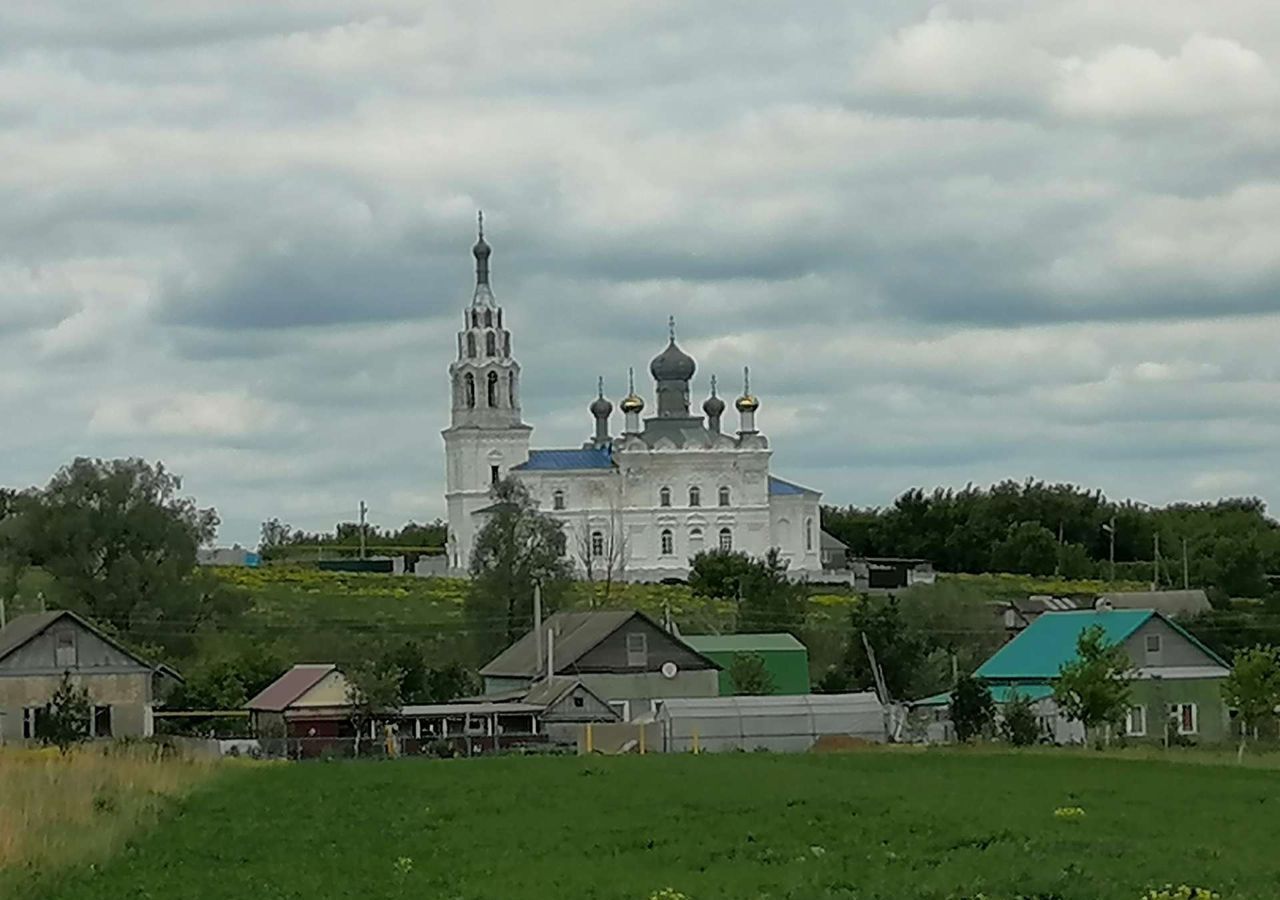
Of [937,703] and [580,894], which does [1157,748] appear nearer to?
[937,703]

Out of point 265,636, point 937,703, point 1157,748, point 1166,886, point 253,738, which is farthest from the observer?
point 265,636

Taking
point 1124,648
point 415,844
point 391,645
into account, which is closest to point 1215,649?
point 1124,648

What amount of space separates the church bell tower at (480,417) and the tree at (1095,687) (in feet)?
310

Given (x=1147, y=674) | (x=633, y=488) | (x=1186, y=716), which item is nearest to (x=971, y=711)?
(x=1147, y=674)

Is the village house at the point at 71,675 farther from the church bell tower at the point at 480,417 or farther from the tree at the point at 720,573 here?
the church bell tower at the point at 480,417

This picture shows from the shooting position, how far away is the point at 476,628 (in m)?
99.4

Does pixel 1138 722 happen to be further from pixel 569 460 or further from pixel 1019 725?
pixel 569 460

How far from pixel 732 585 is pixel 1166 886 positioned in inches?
4380

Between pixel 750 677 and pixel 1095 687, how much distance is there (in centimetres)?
2085

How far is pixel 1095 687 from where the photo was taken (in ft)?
193

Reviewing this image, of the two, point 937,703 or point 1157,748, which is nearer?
point 1157,748

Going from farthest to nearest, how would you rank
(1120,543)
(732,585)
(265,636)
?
(1120,543), (732,585), (265,636)

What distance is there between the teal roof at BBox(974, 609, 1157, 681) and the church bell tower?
77.3 meters

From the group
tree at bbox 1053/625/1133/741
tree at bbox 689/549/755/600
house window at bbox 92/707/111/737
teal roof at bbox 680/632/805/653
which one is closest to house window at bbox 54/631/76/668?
house window at bbox 92/707/111/737
